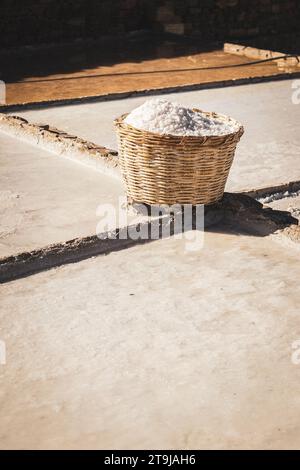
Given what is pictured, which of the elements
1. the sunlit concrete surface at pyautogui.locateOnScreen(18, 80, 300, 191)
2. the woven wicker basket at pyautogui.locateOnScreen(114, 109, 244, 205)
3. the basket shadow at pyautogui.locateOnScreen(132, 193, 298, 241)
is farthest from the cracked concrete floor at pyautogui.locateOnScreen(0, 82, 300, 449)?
the sunlit concrete surface at pyautogui.locateOnScreen(18, 80, 300, 191)

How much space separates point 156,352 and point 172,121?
1.66m

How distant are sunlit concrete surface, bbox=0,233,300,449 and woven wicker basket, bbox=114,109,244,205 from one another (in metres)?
0.40

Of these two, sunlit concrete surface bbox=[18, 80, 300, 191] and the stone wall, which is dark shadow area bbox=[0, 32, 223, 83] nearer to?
the stone wall

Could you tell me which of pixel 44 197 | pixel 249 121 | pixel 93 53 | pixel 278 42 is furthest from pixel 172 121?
pixel 278 42

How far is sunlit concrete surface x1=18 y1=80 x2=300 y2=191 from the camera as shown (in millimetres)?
5664

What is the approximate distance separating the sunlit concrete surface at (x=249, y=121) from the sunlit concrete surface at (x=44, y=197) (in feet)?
2.38

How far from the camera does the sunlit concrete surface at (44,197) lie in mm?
4371

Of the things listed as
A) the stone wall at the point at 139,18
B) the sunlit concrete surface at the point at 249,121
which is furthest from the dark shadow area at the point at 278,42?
the sunlit concrete surface at the point at 249,121

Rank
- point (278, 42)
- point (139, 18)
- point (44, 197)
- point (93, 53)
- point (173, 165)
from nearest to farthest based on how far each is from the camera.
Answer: point (173, 165), point (44, 197), point (93, 53), point (139, 18), point (278, 42)

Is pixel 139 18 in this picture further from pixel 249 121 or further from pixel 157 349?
pixel 157 349

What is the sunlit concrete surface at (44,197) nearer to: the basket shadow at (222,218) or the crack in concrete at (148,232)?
the crack in concrete at (148,232)

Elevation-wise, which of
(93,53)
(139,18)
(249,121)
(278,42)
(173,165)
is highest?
(173,165)

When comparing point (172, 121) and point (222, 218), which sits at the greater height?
point (172, 121)

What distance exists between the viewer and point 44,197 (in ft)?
16.5
